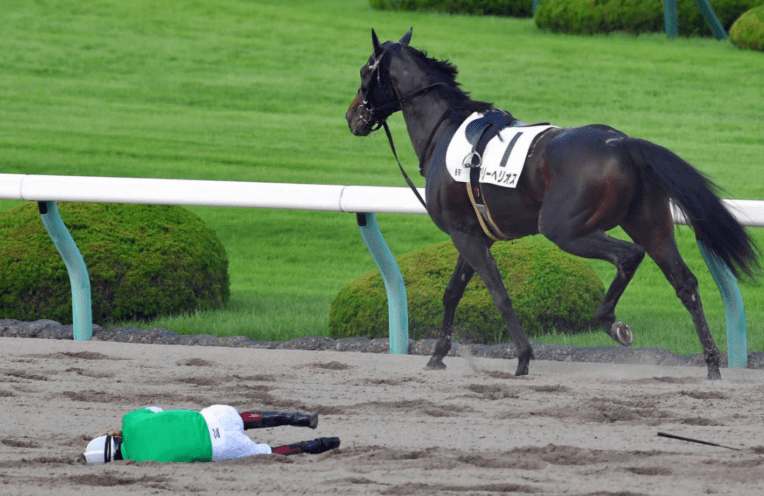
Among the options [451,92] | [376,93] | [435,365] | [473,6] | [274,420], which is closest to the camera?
[274,420]

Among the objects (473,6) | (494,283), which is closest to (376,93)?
(494,283)

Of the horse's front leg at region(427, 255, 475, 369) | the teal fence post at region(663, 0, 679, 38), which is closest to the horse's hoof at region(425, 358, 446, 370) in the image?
the horse's front leg at region(427, 255, 475, 369)

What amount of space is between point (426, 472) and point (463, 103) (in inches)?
100

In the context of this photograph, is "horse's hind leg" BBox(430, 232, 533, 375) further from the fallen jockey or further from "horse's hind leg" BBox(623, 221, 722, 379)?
the fallen jockey

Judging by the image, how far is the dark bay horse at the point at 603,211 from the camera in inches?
197

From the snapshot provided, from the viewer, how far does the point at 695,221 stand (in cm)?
504

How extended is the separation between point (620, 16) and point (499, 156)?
57.0 ft

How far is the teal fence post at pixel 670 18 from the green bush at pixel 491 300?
15406 mm

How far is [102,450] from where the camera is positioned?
376 centimetres

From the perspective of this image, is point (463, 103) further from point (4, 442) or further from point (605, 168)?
point (4, 442)

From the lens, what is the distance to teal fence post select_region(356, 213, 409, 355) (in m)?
6.01

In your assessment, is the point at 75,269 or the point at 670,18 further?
the point at 670,18

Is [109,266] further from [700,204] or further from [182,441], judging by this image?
[700,204]

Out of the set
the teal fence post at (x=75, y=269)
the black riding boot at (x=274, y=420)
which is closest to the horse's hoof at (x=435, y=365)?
the black riding boot at (x=274, y=420)
